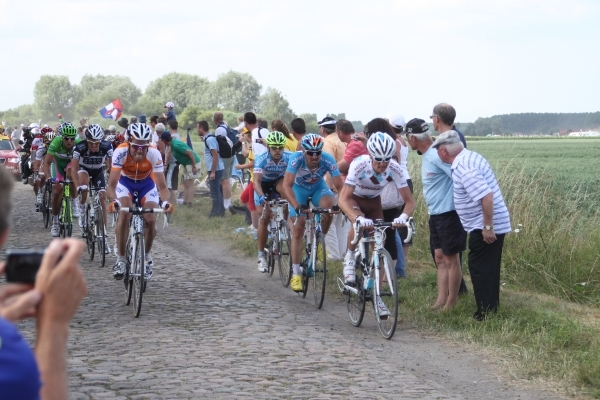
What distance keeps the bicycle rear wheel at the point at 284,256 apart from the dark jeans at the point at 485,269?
10.2 feet

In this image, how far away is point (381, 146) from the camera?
10.0 meters

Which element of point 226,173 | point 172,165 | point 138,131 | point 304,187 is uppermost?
point 138,131

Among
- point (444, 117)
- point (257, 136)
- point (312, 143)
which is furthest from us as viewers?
point (257, 136)

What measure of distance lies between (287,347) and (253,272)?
540 centimetres

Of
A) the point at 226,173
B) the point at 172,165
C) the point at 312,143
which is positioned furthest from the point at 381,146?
the point at 172,165

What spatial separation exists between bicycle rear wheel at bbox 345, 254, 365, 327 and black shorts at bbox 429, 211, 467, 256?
1.03m

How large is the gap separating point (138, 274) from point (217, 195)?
1041cm

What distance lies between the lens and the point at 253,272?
564 inches

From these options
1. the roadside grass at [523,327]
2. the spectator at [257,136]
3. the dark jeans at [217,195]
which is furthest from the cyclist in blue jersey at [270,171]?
the dark jeans at [217,195]

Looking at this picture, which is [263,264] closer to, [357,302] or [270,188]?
[270,188]

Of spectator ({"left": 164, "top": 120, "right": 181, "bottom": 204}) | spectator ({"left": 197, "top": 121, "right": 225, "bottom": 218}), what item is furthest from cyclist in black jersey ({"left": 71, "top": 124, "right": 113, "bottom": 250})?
spectator ({"left": 164, "top": 120, "right": 181, "bottom": 204})

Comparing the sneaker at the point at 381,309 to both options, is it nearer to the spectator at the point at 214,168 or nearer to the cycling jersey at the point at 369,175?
the cycling jersey at the point at 369,175

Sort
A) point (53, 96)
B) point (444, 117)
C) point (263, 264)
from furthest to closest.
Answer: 1. point (53, 96)
2. point (263, 264)
3. point (444, 117)

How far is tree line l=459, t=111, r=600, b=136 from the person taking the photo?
93.9 meters
